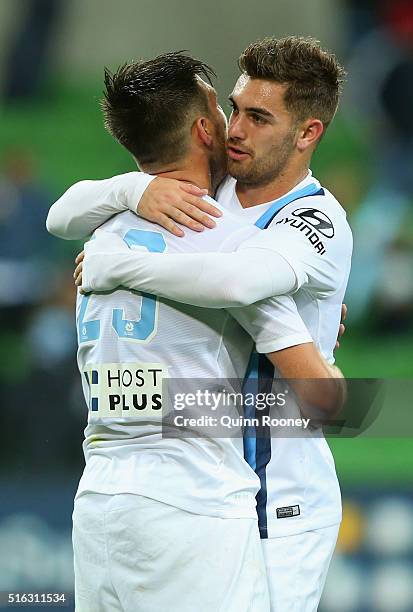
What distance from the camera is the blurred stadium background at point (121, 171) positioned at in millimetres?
5133

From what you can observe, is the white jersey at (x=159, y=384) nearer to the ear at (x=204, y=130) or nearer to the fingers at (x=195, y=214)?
the fingers at (x=195, y=214)

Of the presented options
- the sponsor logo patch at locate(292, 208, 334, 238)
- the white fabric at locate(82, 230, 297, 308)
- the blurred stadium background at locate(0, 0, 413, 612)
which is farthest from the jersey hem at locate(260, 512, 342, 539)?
the blurred stadium background at locate(0, 0, 413, 612)

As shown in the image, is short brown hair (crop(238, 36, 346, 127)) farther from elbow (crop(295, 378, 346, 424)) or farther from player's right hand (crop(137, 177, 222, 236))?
elbow (crop(295, 378, 346, 424))

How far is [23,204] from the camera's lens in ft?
25.0

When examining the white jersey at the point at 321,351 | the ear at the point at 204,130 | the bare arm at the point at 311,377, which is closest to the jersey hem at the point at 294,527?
the white jersey at the point at 321,351

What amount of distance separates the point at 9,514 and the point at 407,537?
1954 millimetres

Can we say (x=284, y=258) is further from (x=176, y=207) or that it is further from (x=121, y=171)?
(x=121, y=171)

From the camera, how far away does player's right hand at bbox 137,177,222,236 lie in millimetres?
2422

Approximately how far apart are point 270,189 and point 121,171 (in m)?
6.19

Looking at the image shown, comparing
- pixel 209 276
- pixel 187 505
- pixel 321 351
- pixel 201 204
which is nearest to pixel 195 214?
pixel 201 204

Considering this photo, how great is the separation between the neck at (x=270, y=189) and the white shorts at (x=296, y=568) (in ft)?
2.83

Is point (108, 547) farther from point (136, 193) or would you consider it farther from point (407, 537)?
point (407, 537)

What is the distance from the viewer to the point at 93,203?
2.62 m

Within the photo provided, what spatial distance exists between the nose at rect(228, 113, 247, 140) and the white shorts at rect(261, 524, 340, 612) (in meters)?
1.01
